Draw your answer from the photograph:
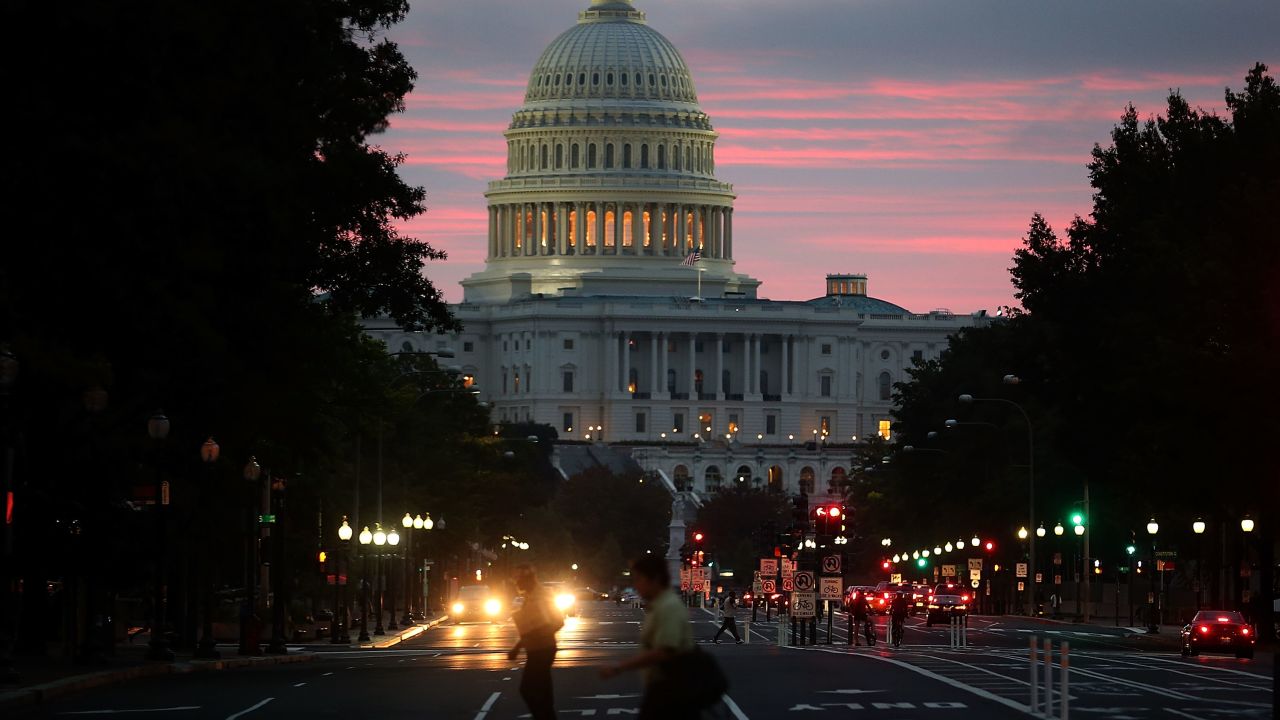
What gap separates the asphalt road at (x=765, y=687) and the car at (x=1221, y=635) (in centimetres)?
43

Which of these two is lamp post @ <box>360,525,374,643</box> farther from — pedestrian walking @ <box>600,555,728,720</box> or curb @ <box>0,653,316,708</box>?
pedestrian walking @ <box>600,555,728,720</box>

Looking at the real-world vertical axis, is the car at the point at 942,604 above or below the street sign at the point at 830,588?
below

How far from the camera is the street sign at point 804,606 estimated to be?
7138 centimetres

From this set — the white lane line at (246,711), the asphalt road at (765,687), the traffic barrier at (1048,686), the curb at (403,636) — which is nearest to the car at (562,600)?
the curb at (403,636)

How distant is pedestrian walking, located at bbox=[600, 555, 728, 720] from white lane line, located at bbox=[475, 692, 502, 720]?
1448 centimetres

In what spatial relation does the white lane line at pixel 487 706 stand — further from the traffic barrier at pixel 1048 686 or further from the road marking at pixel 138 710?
the traffic barrier at pixel 1048 686

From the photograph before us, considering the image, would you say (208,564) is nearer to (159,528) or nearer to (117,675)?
(159,528)

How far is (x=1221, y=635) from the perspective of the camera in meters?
62.8

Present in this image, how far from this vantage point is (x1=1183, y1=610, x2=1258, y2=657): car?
62656 millimetres

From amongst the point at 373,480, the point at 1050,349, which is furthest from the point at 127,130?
the point at 373,480

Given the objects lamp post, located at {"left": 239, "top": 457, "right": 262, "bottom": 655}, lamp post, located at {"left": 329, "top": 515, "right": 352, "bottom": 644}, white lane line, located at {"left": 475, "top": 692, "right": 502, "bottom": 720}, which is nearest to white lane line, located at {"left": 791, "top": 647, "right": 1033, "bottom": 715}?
white lane line, located at {"left": 475, "top": 692, "right": 502, "bottom": 720}

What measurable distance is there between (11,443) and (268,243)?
5156mm

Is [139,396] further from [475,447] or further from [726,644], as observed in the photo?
[475,447]

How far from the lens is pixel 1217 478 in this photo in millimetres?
70000
